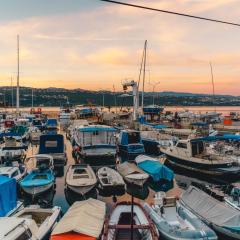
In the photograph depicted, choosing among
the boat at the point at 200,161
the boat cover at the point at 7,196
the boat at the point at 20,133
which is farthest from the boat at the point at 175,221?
the boat at the point at 20,133

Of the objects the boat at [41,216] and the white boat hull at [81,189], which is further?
the white boat hull at [81,189]

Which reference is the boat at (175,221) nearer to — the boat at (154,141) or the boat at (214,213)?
the boat at (214,213)

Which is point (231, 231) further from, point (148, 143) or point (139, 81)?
point (139, 81)

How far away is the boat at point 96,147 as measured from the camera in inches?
1348

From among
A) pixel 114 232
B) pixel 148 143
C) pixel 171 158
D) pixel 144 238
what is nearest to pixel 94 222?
pixel 114 232

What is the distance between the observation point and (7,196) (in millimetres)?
18844

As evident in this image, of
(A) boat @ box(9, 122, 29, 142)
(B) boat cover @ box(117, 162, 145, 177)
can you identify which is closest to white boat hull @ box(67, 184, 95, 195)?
(B) boat cover @ box(117, 162, 145, 177)

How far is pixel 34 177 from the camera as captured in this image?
82.5ft

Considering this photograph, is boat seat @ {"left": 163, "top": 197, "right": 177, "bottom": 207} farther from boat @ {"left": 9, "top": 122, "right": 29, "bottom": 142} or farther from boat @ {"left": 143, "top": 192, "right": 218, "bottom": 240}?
boat @ {"left": 9, "top": 122, "right": 29, "bottom": 142}

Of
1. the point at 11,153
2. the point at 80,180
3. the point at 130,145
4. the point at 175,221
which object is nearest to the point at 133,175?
the point at 80,180

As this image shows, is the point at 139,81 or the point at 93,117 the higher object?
the point at 139,81

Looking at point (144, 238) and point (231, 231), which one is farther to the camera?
point (231, 231)

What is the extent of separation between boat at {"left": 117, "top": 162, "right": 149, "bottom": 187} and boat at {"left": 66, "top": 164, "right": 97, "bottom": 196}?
2.79 metres

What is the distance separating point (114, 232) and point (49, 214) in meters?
3.97
